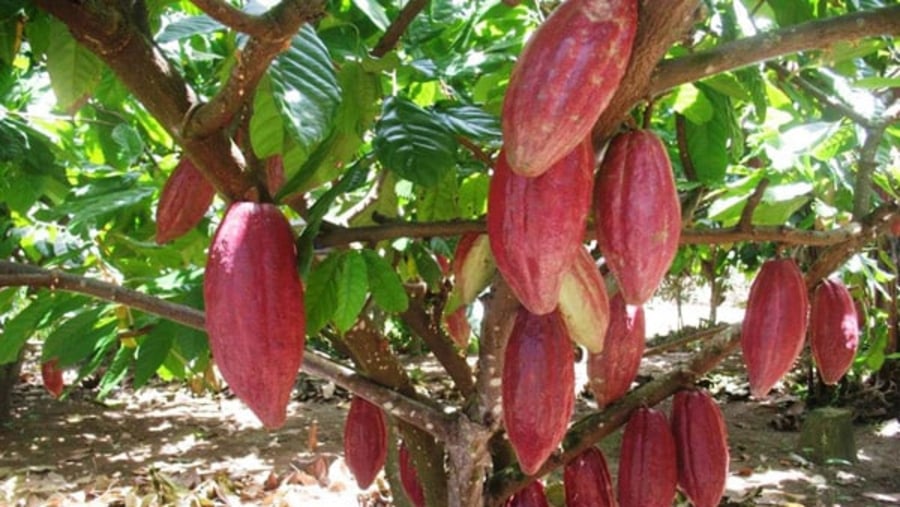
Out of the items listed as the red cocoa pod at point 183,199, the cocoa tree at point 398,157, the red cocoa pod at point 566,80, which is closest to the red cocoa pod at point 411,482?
the cocoa tree at point 398,157

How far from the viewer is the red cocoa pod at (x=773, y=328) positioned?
45.3 inches

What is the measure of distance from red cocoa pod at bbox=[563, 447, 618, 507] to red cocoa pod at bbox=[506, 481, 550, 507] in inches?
1.6

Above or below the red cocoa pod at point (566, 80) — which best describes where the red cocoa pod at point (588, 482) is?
below

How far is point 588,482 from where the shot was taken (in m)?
1.21

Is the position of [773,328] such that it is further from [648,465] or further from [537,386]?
[537,386]

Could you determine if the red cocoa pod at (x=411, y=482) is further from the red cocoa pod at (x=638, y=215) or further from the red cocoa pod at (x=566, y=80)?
the red cocoa pod at (x=566, y=80)

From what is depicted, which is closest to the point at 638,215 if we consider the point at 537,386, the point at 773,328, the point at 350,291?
the point at 537,386

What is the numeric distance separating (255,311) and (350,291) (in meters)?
0.30

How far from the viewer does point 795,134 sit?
110 centimetres

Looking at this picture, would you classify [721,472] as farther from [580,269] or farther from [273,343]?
[273,343]

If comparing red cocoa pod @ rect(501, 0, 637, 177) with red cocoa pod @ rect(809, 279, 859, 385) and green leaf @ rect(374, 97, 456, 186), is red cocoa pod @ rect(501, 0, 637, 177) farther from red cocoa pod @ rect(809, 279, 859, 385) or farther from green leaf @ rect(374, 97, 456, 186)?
red cocoa pod @ rect(809, 279, 859, 385)

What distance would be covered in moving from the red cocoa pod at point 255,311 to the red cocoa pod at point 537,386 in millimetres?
217

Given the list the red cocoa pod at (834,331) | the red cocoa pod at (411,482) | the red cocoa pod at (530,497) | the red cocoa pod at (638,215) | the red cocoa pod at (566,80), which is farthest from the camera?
the red cocoa pod at (411,482)

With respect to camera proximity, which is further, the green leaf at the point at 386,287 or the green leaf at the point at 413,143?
the green leaf at the point at 386,287
